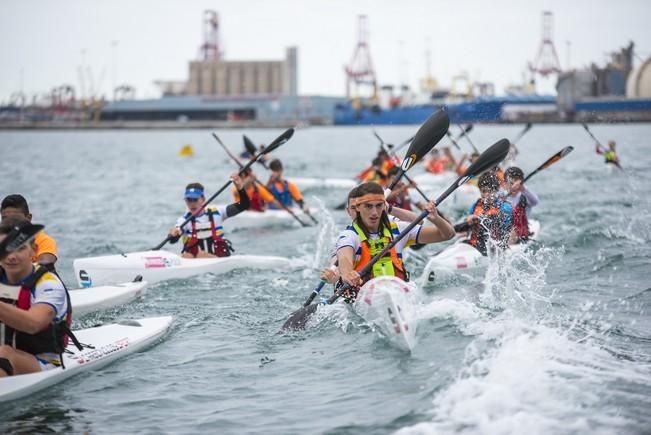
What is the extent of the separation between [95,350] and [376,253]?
259cm

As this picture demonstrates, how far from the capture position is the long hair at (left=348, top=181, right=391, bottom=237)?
7.23 meters

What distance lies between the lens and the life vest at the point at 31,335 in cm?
612

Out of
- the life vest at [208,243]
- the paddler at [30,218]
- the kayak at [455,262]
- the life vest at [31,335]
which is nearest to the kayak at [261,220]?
the life vest at [208,243]

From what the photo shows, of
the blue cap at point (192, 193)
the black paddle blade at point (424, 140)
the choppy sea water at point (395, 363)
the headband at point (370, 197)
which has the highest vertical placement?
the black paddle blade at point (424, 140)

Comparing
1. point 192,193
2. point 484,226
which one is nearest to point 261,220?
point 192,193

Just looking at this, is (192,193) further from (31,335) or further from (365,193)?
(31,335)

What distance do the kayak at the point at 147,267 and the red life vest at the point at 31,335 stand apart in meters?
4.16

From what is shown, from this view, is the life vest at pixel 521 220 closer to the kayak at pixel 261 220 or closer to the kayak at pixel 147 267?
the kayak at pixel 147 267

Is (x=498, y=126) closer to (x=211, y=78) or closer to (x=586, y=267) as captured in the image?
(x=211, y=78)

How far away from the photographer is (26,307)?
6125mm

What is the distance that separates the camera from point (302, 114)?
118938 millimetres

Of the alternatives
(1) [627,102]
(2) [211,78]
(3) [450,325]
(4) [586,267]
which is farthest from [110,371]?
(2) [211,78]

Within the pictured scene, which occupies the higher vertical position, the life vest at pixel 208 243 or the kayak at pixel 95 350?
the life vest at pixel 208 243

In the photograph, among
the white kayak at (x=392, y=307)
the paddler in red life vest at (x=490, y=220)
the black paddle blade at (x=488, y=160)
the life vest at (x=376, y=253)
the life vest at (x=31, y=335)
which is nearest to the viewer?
the life vest at (x=31, y=335)
